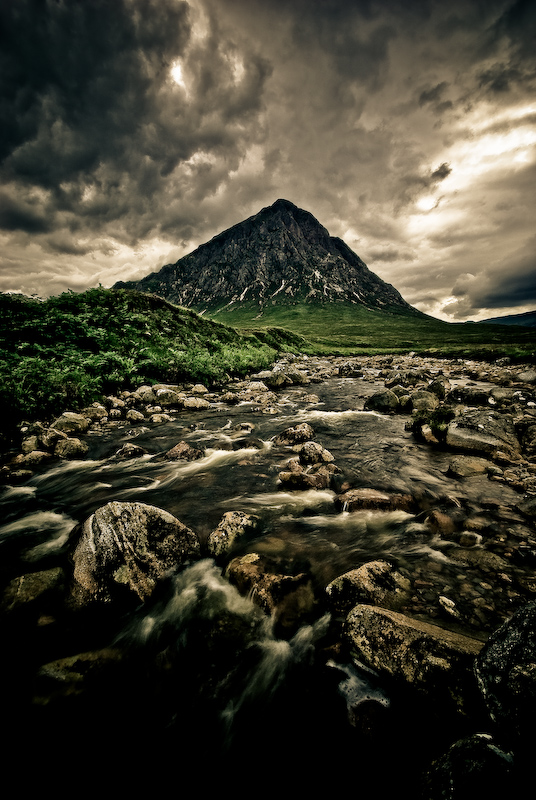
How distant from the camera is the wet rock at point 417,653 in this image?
2.49 m

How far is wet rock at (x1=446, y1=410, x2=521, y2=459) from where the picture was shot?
25.2ft

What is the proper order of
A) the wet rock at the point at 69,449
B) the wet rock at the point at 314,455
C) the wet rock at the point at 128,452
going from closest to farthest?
the wet rock at the point at 314,455 → the wet rock at the point at 69,449 → the wet rock at the point at 128,452

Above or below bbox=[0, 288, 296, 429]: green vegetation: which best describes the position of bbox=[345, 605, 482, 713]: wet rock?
below

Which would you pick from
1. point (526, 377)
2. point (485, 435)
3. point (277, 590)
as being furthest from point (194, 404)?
point (526, 377)

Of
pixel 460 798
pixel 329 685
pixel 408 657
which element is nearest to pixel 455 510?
pixel 408 657

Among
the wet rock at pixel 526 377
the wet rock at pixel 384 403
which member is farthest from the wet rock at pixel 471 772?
the wet rock at pixel 526 377

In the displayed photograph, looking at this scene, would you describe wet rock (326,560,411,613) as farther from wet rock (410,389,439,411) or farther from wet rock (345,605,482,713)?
wet rock (410,389,439,411)

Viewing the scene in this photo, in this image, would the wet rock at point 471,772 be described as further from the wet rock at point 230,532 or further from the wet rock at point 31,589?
the wet rock at point 31,589

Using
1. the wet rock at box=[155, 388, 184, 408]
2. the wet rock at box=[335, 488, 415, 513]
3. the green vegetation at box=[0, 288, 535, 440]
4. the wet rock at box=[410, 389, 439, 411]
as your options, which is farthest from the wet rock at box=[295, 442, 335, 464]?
the green vegetation at box=[0, 288, 535, 440]

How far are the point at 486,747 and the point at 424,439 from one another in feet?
28.0

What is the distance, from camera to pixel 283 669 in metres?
3.36

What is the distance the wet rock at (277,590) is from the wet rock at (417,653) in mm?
801

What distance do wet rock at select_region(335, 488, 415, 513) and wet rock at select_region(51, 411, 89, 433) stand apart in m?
9.36

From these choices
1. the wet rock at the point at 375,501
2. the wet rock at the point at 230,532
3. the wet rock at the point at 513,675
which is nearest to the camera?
the wet rock at the point at 513,675
